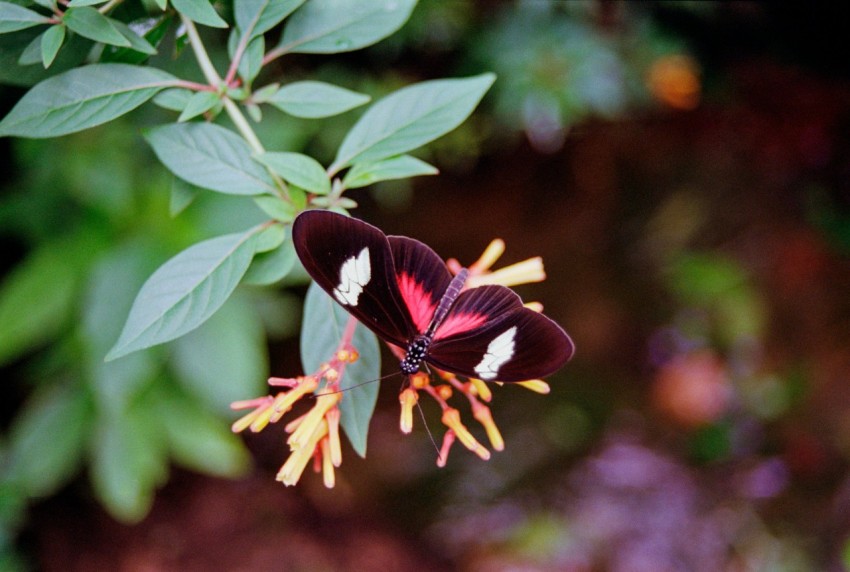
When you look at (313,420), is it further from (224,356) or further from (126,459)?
(126,459)

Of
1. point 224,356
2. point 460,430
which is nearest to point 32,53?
point 460,430

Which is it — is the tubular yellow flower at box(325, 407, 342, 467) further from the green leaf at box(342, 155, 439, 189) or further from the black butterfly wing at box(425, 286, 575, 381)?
the green leaf at box(342, 155, 439, 189)

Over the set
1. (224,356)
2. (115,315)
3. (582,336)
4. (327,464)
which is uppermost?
(327,464)

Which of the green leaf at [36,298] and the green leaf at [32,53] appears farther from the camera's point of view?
the green leaf at [36,298]

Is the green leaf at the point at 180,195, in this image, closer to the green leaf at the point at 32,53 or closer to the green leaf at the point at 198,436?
the green leaf at the point at 32,53

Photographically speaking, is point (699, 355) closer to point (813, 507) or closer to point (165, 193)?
point (813, 507)

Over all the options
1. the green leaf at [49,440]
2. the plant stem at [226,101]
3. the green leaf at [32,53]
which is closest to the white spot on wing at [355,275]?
the plant stem at [226,101]
